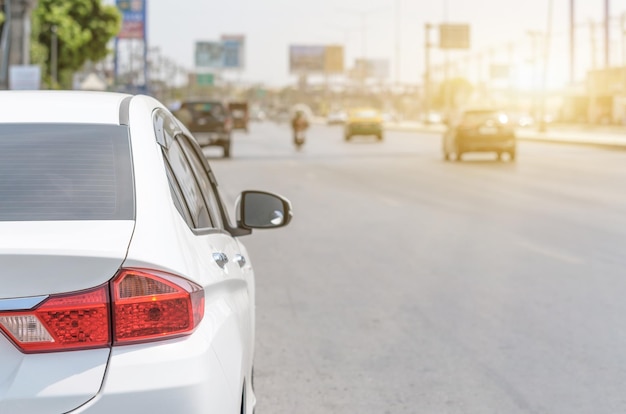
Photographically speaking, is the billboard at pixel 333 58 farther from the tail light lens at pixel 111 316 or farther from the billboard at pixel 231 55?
the tail light lens at pixel 111 316

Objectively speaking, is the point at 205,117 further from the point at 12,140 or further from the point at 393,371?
the point at 12,140

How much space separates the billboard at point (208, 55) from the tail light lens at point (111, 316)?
14498 cm

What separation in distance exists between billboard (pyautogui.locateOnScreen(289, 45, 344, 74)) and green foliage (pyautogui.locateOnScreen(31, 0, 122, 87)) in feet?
275

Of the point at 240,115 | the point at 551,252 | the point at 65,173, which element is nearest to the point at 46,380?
the point at 65,173

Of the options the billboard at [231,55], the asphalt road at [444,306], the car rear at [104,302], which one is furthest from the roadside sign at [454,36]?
the car rear at [104,302]

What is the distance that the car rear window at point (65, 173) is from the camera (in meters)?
3.42

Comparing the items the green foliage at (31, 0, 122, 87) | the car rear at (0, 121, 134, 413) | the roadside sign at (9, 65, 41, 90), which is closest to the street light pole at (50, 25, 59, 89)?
the green foliage at (31, 0, 122, 87)

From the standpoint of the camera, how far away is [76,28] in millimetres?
75375

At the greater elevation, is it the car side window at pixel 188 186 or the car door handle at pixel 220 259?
the car side window at pixel 188 186

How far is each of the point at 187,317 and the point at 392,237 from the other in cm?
1079

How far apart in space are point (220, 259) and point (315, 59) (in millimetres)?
160452

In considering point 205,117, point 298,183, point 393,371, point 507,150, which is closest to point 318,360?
point 393,371

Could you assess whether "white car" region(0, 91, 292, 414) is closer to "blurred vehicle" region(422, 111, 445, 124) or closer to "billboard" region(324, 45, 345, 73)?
"blurred vehicle" region(422, 111, 445, 124)

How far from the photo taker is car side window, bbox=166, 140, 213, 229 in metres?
3.91
